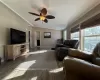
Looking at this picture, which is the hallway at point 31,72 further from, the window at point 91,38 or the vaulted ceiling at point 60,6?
the vaulted ceiling at point 60,6

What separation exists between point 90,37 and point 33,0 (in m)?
2.85

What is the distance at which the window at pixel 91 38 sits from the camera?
3791mm

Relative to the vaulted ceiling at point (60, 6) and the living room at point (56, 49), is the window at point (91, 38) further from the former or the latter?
the vaulted ceiling at point (60, 6)

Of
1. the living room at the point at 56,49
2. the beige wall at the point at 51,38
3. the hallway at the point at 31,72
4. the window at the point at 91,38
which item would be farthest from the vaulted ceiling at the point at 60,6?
the beige wall at the point at 51,38

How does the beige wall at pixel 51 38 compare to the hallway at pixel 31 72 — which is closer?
the hallway at pixel 31 72

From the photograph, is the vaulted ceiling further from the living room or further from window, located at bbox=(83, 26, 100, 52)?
window, located at bbox=(83, 26, 100, 52)

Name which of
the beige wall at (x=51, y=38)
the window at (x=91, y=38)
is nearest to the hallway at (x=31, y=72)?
the window at (x=91, y=38)

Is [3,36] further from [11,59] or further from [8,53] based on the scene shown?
[11,59]

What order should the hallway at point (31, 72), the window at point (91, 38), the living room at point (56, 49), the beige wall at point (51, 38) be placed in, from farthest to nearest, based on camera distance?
the beige wall at point (51, 38), the window at point (91, 38), the hallway at point (31, 72), the living room at point (56, 49)

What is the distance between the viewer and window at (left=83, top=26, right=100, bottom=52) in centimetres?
379

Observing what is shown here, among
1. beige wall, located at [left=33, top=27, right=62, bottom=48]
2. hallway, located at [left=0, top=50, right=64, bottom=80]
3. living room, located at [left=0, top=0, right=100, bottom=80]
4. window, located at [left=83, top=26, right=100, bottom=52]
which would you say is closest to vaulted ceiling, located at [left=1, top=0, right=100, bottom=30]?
living room, located at [left=0, top=0, right=100, bottom=80]

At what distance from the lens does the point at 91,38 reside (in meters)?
4.23

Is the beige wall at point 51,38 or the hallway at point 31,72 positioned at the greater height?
the beige wall at point 51,38

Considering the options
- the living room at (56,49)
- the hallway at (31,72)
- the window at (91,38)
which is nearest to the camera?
the living room at (56,49)
